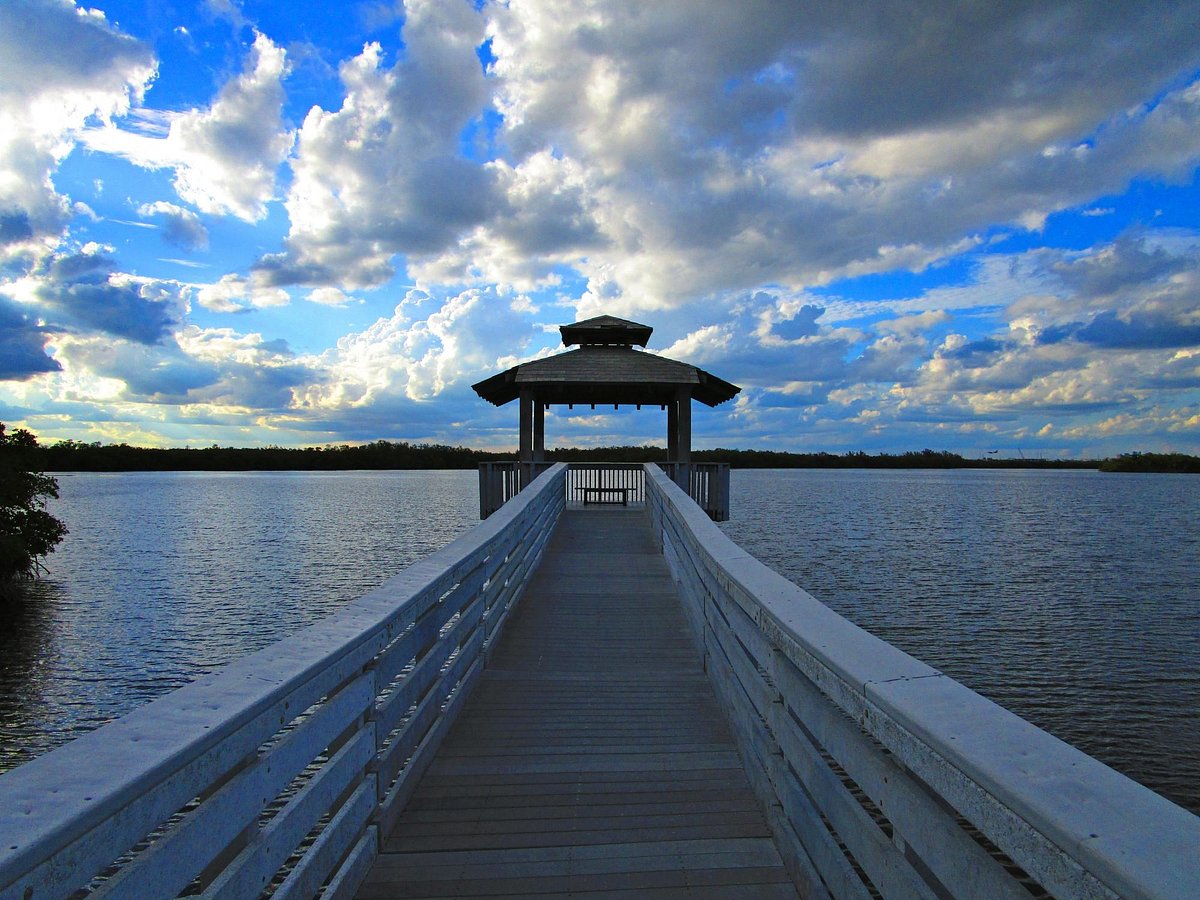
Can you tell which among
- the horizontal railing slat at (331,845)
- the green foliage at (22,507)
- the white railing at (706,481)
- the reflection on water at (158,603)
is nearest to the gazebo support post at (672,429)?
the white railing at (706,481)

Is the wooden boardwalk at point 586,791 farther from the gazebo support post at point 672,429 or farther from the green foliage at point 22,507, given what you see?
the green foliage at point 22,507

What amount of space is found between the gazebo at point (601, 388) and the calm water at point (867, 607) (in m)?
4.13

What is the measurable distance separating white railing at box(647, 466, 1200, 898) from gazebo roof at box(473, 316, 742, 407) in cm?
1270

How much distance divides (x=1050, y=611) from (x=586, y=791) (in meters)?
15.4

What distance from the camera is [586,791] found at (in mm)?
3561

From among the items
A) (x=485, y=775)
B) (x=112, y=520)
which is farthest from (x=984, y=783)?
(x=112, y=520)

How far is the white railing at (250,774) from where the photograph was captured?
4.28 ft

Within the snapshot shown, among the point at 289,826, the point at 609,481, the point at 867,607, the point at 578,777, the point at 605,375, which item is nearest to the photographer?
the point at 289,826

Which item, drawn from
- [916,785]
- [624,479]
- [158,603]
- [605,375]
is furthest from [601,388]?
[916,785]

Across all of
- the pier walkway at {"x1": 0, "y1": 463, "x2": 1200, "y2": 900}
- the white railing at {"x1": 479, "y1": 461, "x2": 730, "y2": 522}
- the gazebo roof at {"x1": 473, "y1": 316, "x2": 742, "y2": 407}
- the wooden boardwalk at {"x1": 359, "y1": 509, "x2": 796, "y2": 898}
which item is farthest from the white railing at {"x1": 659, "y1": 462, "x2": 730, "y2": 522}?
the pier walkway at {"x1": 0, "y1": 463, "x2": 1200, "y2": 900}

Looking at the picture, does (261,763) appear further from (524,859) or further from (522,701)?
(522,701)

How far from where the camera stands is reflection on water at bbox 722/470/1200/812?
9.23 metres

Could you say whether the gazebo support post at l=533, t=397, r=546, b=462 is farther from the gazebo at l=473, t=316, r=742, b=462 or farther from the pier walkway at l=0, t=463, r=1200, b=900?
the pier walkway at l=0, t=463, r=1200, b=900

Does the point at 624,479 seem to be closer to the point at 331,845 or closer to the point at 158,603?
the point at 158,603
